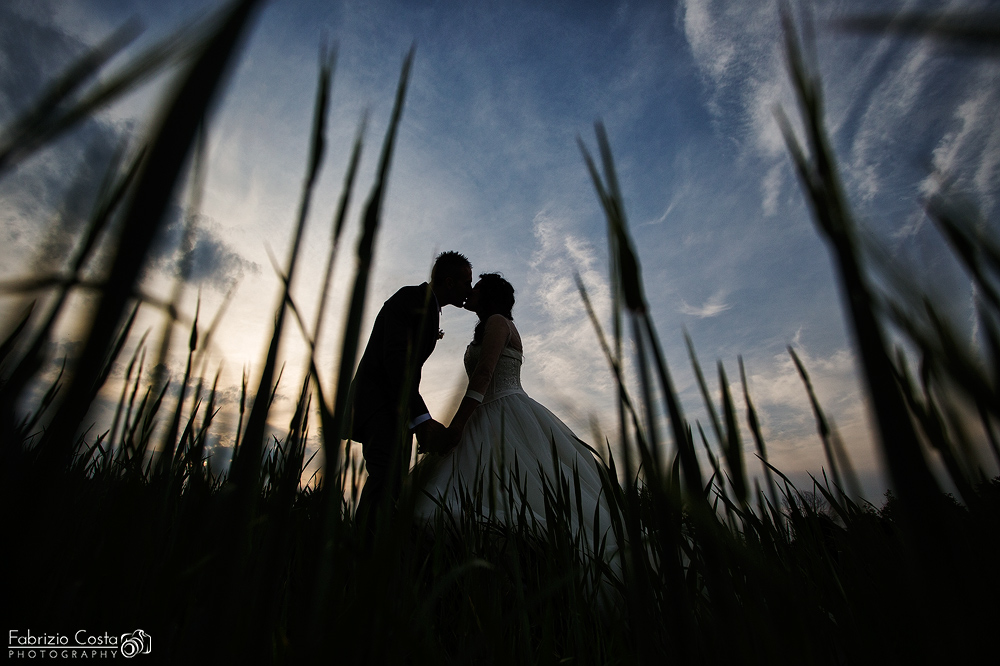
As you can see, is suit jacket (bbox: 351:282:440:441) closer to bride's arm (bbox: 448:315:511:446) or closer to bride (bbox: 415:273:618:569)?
bride's arm (bbox: 448:315:511:446)

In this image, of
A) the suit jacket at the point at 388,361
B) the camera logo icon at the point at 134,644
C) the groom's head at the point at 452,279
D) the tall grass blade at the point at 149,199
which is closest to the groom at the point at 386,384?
the suit jacket at the point at 388,361

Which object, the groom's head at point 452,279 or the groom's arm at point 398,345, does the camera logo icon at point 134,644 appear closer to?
the groom's arm at point 398,345

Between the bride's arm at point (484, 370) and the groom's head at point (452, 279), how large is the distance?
1.23ft

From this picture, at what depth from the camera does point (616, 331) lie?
43cm

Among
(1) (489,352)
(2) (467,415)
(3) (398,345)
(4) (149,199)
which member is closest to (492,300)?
(1) (489,352)

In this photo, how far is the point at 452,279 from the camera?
12.5ft

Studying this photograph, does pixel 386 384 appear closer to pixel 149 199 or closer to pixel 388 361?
pixel 388 361

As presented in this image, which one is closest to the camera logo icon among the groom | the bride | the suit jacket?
the bride

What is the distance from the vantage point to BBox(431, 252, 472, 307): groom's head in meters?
3.87

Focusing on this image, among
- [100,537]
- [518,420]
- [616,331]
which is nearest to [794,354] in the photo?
[616,331]

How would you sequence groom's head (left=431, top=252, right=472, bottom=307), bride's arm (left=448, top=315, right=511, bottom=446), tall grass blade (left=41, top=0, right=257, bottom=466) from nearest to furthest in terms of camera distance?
1. tall grass blade (left=41, top=0, right=257, bottom=466)
2. bride's arm (left=448, top=315, right=511, bottom=446)
3. groom's head (left=431, top=252, right=472, bottom=307)

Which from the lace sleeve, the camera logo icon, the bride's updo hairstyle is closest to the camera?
the camera logo icon

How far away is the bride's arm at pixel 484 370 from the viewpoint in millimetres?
3537

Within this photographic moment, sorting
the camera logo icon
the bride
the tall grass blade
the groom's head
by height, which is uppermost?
the groom's head
